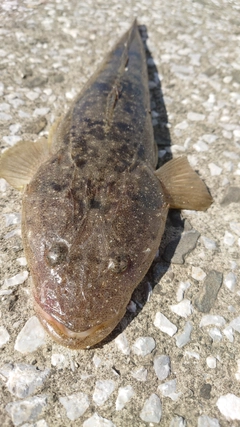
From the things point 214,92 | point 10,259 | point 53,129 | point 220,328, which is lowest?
point 220,328

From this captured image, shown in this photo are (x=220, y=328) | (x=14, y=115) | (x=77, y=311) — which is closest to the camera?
(x=77, y=311)

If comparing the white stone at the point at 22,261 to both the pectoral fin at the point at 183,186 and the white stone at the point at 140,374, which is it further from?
the pectoral fin at the point at 183,186

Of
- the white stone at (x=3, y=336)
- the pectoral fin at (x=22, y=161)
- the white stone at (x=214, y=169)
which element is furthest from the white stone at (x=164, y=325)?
the white stone at (x=214, y=169)

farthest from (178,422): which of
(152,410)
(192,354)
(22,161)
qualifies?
(22,161)

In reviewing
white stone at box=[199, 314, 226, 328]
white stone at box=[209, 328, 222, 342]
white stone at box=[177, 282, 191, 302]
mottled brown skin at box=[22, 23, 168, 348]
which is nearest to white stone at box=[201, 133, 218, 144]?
mottled brown skin at box=[22, 23, 168, 348]

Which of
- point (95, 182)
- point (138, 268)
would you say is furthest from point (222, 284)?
point (95, 182)

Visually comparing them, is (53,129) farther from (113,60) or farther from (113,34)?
(113,34)
